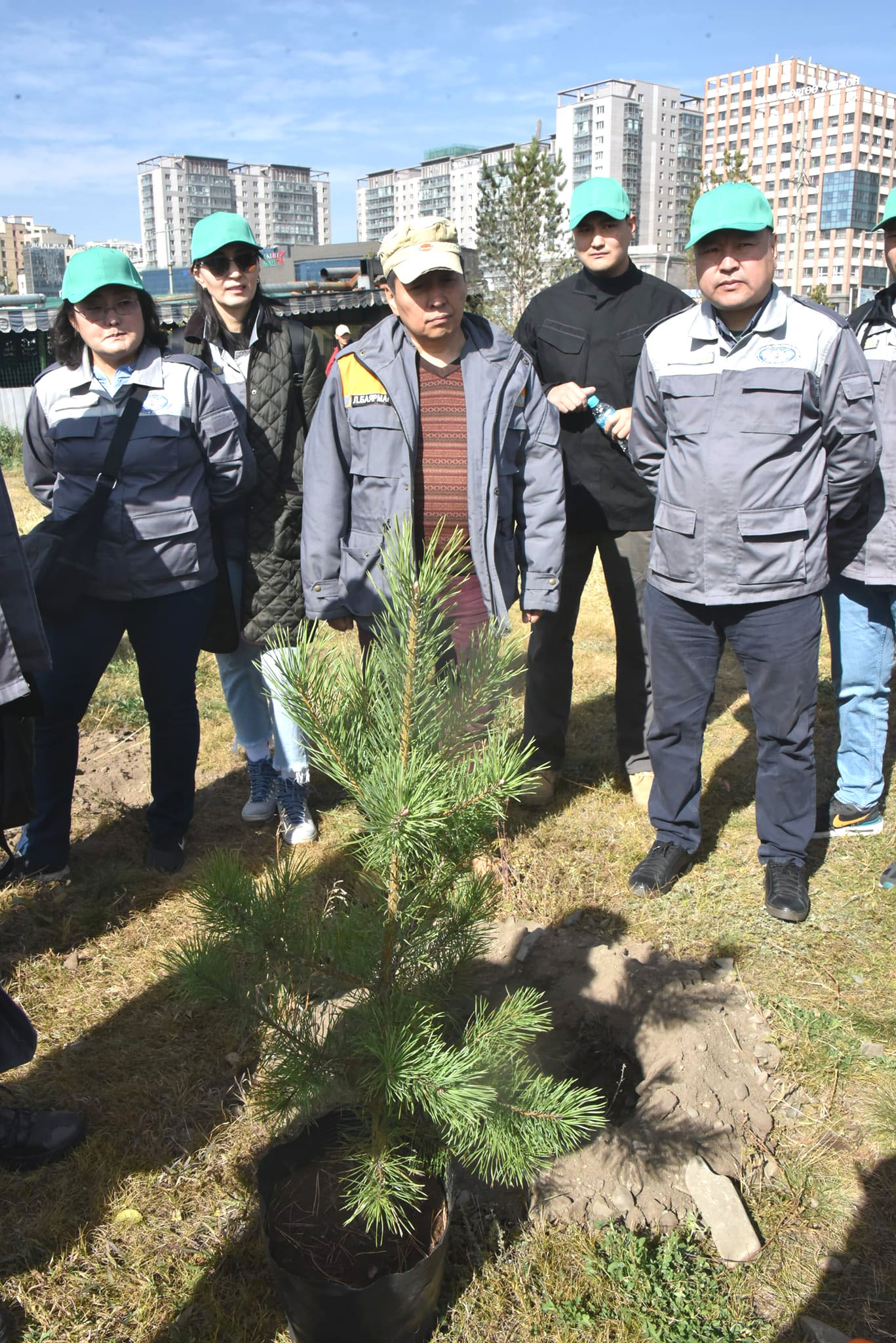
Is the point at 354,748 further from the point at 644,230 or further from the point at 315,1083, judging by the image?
the point at 644,230

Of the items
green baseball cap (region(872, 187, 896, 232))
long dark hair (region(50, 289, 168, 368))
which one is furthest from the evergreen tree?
green baseball cap (region(872, 187, 896, 232))

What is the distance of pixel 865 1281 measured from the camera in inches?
81.2

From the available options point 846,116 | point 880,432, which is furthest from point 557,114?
point 880,432

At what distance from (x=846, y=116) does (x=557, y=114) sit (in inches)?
1117

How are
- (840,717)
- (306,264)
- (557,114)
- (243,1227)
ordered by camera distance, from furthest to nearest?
(557,114) → (306,264) → (840,717) → (243,1227)

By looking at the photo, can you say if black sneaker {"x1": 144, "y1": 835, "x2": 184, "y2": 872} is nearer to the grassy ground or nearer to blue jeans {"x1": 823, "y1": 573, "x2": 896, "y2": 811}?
the grassy ground

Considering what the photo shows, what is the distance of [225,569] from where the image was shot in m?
3.64

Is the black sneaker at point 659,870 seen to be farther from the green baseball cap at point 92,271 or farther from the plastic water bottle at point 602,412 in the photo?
the green baseball cap at point 92,271

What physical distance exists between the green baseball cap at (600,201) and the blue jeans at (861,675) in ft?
5.27

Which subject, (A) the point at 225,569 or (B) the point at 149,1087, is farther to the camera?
(A) the point at 225,569

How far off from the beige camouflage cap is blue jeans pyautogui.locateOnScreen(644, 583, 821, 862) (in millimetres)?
1294

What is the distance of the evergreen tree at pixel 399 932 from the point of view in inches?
60.2

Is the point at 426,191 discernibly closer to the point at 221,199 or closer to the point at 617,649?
the point at 221,199

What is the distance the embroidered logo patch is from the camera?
291 cm
